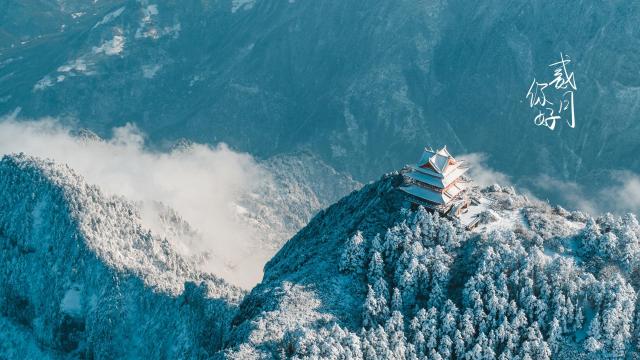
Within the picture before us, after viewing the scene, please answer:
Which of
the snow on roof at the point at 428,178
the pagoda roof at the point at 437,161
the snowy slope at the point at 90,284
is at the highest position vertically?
the pagoda roof at the point at 437,161

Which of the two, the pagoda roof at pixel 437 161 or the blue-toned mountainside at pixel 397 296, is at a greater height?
the pagoda roof at pixel 437 161

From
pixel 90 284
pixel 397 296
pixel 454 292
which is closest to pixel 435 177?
pixel 454 292

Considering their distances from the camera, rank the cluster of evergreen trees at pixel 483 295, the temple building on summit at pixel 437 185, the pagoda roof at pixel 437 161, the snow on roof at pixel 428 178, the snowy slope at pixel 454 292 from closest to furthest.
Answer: the cluster of evergreen trees at pixel 483 295
the snowy slope at pixel 454 292
the snow on roof at pixel 428 178
the temple building on summit at pixel 437 185
the pagoda roof at pixel 437 161

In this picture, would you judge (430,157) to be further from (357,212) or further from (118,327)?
(118,327)

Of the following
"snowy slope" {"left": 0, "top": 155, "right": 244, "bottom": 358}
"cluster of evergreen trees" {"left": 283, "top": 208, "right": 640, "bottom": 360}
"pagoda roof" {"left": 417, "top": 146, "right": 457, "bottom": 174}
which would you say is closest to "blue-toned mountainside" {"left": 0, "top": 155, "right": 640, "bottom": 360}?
"cluster of evergreen trees" {"left": 283, "top": 208, "right": 640, "bottom": 360}

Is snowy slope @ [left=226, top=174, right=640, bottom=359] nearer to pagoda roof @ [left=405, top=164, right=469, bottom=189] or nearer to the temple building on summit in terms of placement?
the temple building on summit

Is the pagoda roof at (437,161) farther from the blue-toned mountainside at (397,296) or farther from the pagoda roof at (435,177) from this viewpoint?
the blue-toned mountainside at (397,296)

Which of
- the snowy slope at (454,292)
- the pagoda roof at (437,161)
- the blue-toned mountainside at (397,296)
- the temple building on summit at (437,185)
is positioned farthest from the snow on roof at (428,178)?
the snowy slope at (454,292)
